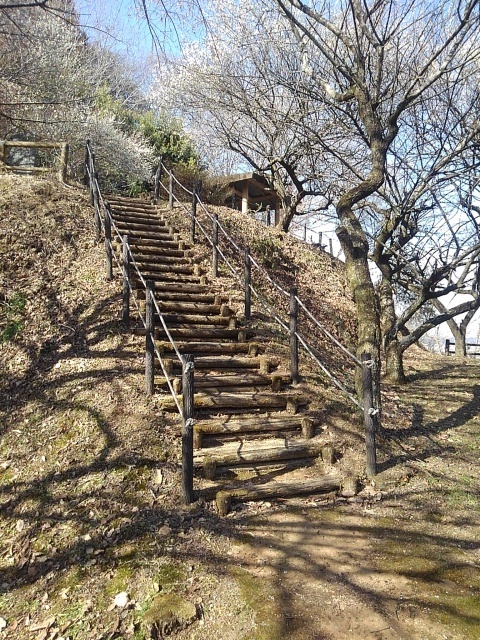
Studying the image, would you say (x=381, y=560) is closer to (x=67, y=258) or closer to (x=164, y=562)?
(x=164, y=562)

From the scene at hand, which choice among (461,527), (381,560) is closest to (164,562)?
(381,560)

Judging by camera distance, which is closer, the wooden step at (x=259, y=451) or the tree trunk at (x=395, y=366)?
the wooden step at (x=259, y=451)

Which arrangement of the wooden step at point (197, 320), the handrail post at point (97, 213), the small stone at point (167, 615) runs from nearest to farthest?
the small stone at point (167, 615) → the wooden step at point (197, 320) → the handrail post at point (97, 213)

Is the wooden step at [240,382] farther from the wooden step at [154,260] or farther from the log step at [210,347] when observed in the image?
the wooden step at [154,260]

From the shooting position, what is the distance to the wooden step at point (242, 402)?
5.54 metres

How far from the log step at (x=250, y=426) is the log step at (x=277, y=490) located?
76 centimetres

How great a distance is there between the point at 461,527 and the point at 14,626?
12.0ft

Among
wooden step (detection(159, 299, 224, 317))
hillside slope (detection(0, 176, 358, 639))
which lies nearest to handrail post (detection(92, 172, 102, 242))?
hillside slope (detection(0, 176, 358, 639))

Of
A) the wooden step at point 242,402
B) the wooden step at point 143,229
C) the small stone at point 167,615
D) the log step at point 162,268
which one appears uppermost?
the wooden step at point 143,229

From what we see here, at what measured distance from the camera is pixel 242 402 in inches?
227

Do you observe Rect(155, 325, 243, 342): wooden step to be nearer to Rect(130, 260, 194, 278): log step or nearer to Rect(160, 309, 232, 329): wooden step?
Rect(160, 309, 232, 329): wooden step

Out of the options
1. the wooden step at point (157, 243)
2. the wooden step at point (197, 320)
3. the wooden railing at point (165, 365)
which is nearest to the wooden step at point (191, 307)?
the wooden step at point (197, 320)

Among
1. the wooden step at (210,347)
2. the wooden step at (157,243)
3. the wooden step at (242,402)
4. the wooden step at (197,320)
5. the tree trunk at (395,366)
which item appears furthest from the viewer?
the wooden step at (157,243)

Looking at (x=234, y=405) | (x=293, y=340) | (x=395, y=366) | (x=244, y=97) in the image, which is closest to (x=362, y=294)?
(x=293, y=340)
